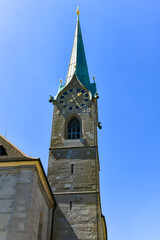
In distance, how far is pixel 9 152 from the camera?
42.8 ft

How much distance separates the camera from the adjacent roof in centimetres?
1206

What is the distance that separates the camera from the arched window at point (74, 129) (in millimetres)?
19188

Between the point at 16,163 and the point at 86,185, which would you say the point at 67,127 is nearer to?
the point at 86,185

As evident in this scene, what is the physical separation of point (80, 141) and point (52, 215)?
510 cm

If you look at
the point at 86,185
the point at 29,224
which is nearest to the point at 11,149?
the point at 29,224

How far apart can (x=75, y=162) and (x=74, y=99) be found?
18.0 ft

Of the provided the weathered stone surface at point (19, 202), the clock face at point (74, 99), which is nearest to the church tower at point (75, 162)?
the clock face at point (74, 99)

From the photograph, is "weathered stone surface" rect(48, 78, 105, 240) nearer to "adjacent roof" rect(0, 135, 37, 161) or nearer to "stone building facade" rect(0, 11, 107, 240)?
"stone building facade" rect(0, 11, 107, 240)

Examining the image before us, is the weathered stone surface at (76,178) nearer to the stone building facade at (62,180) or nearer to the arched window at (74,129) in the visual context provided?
the stone building facade at (62,180)

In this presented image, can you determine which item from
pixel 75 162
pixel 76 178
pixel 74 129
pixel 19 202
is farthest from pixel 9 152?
pixel 74 129

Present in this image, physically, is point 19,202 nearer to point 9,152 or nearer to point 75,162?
point 9,152

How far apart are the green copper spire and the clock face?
99 centimetres

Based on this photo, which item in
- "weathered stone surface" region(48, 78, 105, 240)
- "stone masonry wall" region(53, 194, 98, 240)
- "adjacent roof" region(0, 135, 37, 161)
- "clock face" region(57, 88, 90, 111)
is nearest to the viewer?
"adjacent roof" region(0, 135, 37, 161)

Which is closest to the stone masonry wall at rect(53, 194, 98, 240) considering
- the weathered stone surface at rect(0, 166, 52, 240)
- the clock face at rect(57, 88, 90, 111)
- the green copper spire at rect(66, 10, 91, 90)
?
the weathered stone surface at rect(0, 166, 52, 240)
